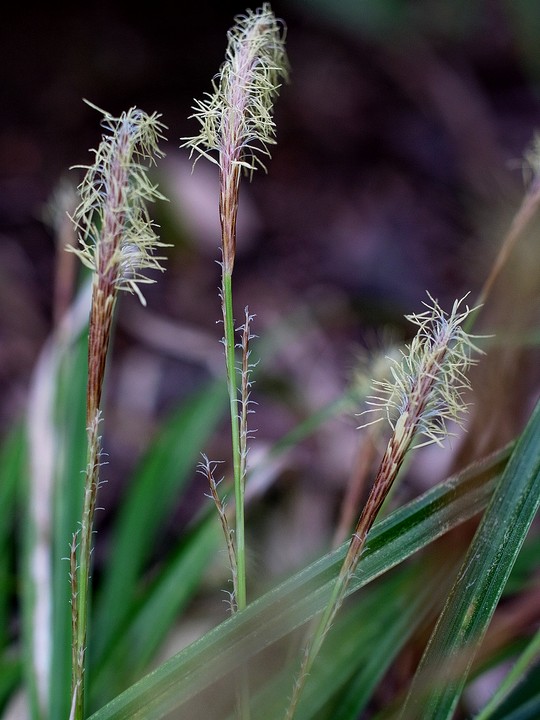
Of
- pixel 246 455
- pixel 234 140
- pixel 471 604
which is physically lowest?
pixel 471 604

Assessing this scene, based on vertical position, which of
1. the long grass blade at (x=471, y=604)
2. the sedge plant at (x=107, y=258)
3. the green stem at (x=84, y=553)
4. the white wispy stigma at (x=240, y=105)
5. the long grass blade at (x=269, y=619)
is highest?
the white wispy stigma at (x=240, y=105)

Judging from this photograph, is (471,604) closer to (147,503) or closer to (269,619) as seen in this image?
(269,619)

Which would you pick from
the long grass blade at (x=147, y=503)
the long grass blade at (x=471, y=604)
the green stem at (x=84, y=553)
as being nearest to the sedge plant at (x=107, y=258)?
the green stem at (x=84, y=553)

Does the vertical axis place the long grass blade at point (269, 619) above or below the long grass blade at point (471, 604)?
above

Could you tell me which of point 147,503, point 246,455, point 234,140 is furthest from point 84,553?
point 147,503

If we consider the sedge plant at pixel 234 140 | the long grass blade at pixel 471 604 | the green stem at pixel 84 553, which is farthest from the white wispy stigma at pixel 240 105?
the long grass blade at pixel 471 604

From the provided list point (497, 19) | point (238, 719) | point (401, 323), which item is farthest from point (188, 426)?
point (497, 19)

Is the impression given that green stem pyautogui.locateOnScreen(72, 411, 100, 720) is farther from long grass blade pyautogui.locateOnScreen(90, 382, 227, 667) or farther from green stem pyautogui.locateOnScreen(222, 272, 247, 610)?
long grass blade pyautogui.locateOnScreen(90, 382, 227, 667)

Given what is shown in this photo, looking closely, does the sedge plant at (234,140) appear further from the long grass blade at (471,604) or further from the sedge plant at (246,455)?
the long grass blade at (471,604)

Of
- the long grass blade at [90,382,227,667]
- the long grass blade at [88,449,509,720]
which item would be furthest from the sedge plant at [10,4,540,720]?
the long grass blade at [90,382,227,667]

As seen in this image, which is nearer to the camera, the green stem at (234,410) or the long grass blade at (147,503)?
the green stem at (234,410)

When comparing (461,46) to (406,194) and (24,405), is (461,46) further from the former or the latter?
(24,405)
